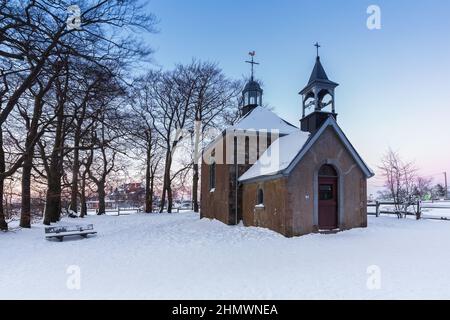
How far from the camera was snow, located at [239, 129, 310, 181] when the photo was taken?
13318 mm

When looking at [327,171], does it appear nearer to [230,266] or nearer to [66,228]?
[230,266]

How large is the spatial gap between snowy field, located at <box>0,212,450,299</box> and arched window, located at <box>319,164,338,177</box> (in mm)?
2806

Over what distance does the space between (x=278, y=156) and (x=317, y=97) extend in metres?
3.62

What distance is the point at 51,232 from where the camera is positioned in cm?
1221

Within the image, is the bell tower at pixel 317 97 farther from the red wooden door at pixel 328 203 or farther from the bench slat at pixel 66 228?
the bench slat at pixel 66 228

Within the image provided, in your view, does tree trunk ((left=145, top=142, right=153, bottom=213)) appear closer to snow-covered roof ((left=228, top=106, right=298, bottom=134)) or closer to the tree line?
the tree line

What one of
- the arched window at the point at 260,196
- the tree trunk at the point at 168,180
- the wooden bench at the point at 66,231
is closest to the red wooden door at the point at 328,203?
the arched window at the point at 260,196

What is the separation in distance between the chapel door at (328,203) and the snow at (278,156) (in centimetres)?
187

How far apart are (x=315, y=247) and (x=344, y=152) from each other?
5.83 m

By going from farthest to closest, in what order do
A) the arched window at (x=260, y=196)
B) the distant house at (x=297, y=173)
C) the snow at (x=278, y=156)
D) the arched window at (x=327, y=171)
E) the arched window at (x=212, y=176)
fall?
the arched window at (x=212, y=176) → the arched window at (x=260, y=196) → the arched window at (x=327, y=171) → the snow at (x=278, y=156) → the distant house at (x=297, y=173)

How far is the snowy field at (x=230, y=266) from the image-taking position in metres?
5.83

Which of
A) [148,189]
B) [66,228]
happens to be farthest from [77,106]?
[148,189]

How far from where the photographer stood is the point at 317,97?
14.8 metres

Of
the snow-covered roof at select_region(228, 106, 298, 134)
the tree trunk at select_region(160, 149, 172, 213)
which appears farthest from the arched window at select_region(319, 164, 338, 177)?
the tree trunk at select_region(160, 149, 172, 213)
